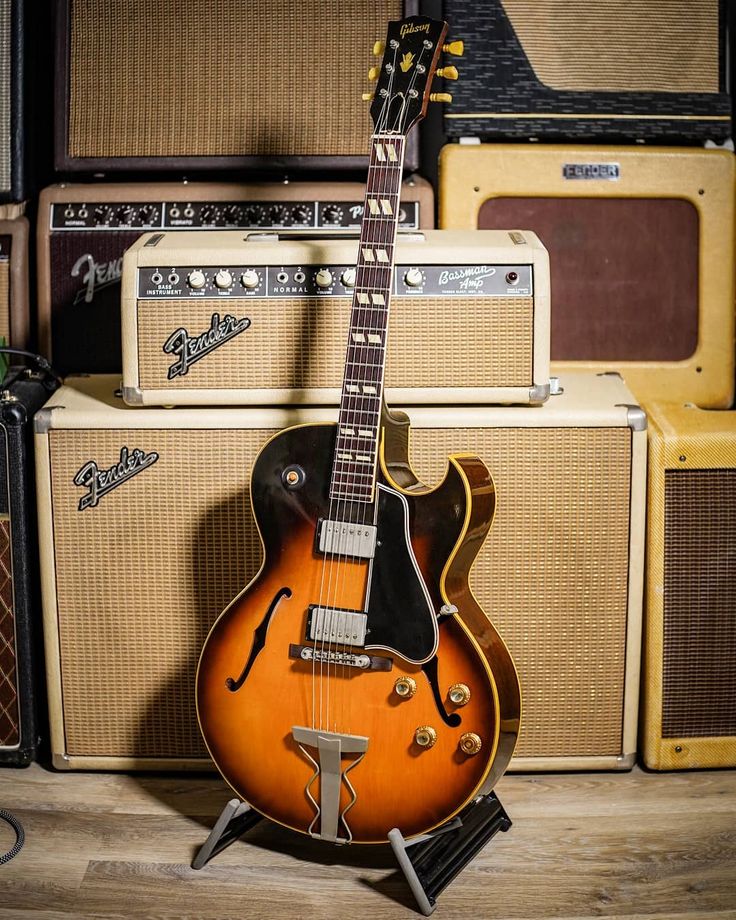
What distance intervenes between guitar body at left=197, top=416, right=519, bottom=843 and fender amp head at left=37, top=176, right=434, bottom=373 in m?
0.64

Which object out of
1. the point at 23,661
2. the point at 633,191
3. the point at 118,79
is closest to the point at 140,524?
the point at 23,661

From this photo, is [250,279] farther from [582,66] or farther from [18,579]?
[582,66]

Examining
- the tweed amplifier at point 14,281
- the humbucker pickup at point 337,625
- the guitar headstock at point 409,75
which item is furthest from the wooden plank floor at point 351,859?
the guitar headstock at point 409,75

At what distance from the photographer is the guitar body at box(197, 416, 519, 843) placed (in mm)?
1533

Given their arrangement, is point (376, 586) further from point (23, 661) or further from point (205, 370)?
point (23, 661)

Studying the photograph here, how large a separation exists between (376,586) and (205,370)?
1.51ft

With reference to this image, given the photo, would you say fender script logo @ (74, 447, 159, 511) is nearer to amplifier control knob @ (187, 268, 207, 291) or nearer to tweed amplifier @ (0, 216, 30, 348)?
amplifier control knob @ (187, 268, 207, 291)

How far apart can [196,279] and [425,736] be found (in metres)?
0.77

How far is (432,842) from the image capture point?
1655 mm

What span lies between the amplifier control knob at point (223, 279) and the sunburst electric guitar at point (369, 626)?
0.23 m

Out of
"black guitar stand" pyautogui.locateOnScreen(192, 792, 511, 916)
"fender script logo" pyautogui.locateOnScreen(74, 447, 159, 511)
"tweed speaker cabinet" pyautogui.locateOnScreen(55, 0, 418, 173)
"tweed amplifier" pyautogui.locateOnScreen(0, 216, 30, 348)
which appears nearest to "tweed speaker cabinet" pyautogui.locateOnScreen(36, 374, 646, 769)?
"fender script logo" pyautogui.locateOnScreen(74, 447, 159, 511)

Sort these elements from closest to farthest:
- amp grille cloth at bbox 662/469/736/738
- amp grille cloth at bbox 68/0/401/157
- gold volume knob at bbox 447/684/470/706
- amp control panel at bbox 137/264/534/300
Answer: gold volume knob at bbox 447/684/470/706 < amp control panel at bbox 137/264/534/300 < amp grille cloth at bbox 662/469/736/738 < amp grille cloth at bbox 68/0/401/157

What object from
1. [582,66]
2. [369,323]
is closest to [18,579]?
[369,323]

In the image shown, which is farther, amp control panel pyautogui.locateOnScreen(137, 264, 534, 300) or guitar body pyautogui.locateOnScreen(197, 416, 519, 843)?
amp control panel pyautogui.locateOnScreen(137, 264, 534, 300)
